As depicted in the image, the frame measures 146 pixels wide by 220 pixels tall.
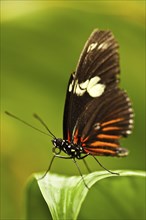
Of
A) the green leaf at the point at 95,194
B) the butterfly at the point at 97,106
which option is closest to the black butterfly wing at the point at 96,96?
the butterfly at the point at 97,106

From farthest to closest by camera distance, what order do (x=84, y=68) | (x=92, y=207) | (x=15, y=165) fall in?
1. (x=15, y=165)
2. (x=84, y=68)
3. (x=92, y=207)

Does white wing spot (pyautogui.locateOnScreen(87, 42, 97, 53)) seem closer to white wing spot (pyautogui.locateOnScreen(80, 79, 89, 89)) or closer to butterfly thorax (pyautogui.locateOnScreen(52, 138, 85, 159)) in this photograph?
white wing spot (pyautogui.locateOnScreen(80, 79, 89, 89))

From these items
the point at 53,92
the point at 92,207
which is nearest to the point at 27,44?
the point at 53,92

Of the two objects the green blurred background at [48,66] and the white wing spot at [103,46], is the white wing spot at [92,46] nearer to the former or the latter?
the white wing spot at [103,46]

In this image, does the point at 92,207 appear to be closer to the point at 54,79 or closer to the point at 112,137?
the point at 112,137

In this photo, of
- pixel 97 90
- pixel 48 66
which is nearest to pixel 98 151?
pixel 97 90

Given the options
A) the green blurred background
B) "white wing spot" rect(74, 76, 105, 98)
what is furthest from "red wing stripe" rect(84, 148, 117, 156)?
the green blurred background

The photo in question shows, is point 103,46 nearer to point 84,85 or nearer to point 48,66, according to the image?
point 84,85
